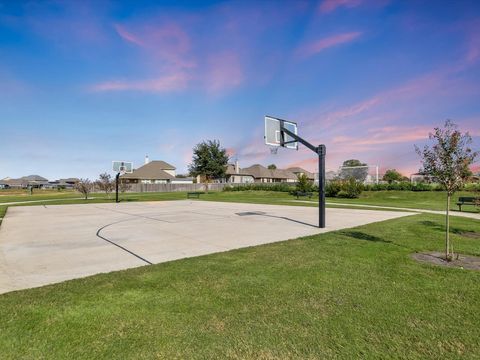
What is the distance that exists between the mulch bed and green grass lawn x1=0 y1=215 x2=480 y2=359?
39cm

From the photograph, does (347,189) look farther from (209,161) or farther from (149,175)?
(149,175)

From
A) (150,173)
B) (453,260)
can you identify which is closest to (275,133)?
(453,260)

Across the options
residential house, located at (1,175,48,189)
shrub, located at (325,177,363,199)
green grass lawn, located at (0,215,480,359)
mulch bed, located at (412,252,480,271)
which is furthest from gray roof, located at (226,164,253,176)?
residential house, located at (1,175,48,189)

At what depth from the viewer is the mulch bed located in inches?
212

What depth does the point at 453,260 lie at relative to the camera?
5746 millimetres

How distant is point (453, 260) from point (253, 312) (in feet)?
15.4

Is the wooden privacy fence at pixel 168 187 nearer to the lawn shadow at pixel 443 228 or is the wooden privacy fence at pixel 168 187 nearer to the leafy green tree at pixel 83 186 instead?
the leafy green tree at pixel 83 186

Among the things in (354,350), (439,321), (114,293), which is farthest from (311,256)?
(114,293)

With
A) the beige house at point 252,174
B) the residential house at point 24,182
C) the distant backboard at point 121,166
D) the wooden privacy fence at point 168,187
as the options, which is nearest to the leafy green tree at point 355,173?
the wooden privacy fence at point 168,187

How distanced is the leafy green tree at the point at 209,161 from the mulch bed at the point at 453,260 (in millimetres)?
44917

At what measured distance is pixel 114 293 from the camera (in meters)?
4.14

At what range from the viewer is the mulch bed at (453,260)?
538 centimetres

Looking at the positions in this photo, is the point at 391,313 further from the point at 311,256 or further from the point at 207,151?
the point at 207,151

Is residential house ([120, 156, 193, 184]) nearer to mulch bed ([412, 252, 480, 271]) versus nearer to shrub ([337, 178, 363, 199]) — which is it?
shrub ([337, 178, 363, 199])
